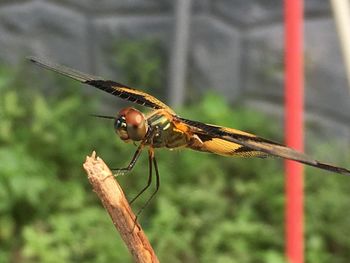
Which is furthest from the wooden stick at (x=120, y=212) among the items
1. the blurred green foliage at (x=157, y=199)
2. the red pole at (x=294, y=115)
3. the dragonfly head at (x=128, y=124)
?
the blurred green foliage at (x=157, y=199)

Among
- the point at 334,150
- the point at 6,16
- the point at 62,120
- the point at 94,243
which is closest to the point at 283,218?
the point at 334,150

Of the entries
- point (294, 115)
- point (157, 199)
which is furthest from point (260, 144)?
point (157, 199)

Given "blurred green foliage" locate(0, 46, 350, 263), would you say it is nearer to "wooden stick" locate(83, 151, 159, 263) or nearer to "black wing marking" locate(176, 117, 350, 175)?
"black wing marking" locate(176, 117, 350, 175)

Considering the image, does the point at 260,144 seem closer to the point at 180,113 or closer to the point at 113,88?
the point at 113,88

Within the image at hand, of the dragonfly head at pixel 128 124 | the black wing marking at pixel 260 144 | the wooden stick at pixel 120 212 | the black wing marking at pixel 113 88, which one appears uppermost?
the black wing marking at pixel 113 88

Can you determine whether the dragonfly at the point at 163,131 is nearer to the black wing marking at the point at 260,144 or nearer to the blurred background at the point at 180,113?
the black wing marking at the point at 260,144

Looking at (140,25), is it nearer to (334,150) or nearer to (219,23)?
(219,23)
